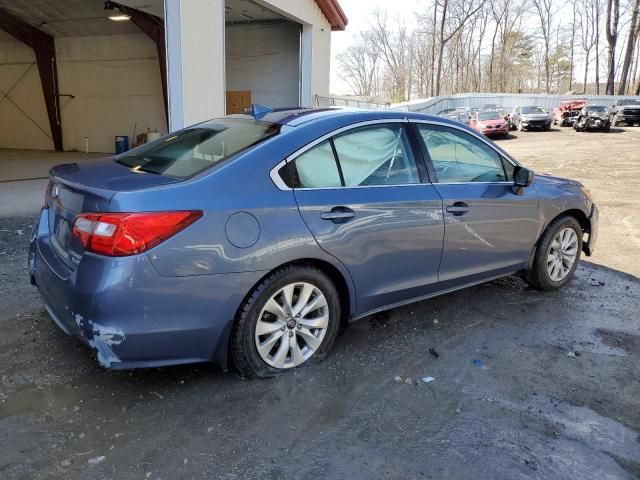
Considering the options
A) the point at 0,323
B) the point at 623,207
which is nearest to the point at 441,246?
the point at 0,323

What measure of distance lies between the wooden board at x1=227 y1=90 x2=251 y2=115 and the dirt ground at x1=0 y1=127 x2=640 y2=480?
1436 cm

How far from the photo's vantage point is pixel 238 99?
59.0 feet

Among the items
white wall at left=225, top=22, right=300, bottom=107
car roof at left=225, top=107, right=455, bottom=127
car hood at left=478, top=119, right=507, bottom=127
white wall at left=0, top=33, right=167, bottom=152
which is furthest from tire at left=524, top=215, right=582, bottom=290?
car hood at left=478, top=119, right=507, bottom=127

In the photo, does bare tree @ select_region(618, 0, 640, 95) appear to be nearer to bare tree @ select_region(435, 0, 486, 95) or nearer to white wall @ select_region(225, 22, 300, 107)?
bare tree @ select_region(435, 0, 486, 95)

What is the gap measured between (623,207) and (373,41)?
189 feet

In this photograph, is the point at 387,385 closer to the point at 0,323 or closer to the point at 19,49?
the point at 0,323

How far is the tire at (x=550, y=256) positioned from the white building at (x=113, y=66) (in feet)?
36.1

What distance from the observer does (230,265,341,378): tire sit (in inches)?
117

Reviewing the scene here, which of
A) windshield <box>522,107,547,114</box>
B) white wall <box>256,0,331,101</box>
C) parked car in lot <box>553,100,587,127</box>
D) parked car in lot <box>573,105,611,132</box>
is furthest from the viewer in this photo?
parked car in lot <box>553,100,587,127</box>

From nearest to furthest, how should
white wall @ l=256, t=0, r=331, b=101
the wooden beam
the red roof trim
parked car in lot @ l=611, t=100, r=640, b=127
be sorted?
white wall @ l=256, t=0, r=331, b=101
the red roof trim
the wooden beam
parked car in lot @ l=611, t=100, r=640, b=127

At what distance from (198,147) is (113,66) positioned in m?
16.6

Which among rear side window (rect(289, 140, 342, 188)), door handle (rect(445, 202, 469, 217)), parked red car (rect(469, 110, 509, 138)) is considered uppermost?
parked red car (rect(469, 110, 509, 138))

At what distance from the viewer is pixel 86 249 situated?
2672mm

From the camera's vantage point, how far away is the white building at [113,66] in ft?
50.0
